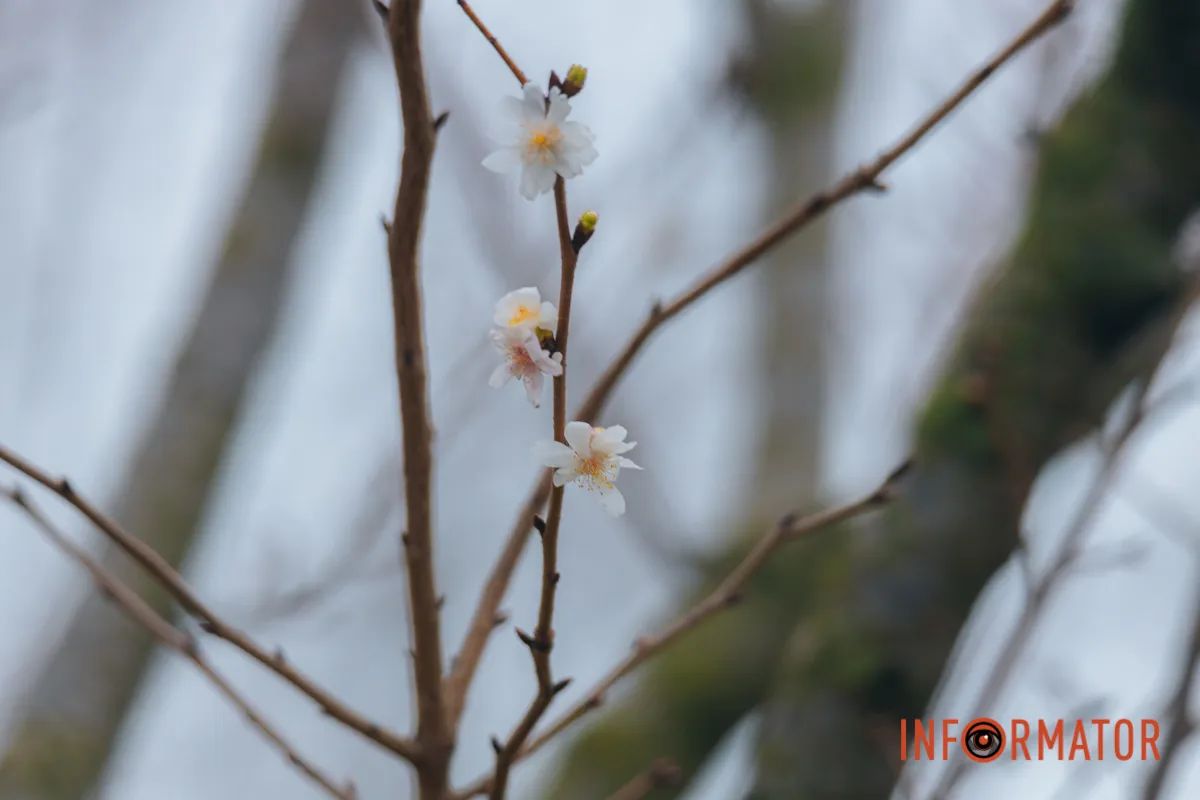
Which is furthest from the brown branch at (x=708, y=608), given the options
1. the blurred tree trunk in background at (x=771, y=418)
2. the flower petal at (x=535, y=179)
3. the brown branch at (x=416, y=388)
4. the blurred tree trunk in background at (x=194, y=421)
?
the blurred tree trunk in background at (x=194, y=421)

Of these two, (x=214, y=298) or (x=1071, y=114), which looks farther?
(x=214, y=298)

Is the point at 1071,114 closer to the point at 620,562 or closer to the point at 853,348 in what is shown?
the point at 853,348

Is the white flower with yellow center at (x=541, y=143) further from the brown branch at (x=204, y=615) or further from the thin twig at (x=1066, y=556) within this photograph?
the thin twig at (x=1066, y=556)

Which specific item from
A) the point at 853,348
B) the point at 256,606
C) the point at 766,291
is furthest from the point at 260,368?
the point at 853,348

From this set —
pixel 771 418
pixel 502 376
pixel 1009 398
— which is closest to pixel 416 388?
pixel 502 376

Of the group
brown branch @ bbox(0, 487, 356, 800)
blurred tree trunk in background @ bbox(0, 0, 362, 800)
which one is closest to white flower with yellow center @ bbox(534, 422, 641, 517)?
brown branch @ bbox(0, 487, 356, 800)

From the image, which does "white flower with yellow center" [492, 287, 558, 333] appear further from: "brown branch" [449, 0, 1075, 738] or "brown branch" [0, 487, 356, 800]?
"brown branch" [0, 487, 356, 800]
